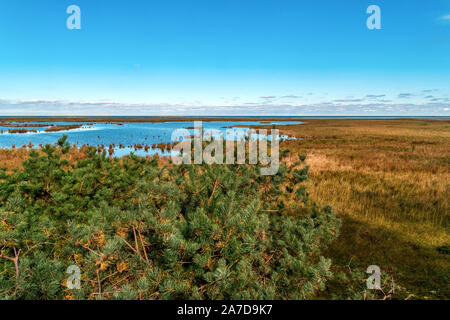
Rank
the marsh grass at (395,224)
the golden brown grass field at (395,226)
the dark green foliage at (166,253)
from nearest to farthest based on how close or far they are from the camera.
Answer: the dark green foliage at (166,253), the golden brown grass field at (395,226), the marsh grass at (395,224)

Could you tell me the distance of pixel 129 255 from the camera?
7.65 ft

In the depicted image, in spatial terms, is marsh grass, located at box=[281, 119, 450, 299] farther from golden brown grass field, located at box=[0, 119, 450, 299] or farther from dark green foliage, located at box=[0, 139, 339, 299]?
dark green foliage, located at box=[0, 139, 339, 299]

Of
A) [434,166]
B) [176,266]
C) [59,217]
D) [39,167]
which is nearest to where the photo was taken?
[176,266]

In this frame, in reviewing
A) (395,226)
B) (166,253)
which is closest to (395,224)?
(395,226)

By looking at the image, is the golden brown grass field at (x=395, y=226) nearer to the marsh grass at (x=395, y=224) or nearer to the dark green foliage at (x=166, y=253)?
the marsh grass at (x=395, y=224)

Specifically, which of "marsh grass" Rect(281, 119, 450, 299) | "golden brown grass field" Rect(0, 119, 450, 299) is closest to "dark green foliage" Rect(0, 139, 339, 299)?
"marsh grass" Rect(281, 119, 450, 299)

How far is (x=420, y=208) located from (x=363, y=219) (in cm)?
322

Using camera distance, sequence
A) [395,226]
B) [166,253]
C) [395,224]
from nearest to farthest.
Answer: [166,253]
[395,226]
[395,224]

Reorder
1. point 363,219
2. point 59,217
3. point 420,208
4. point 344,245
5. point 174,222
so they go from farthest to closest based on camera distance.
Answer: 1. point 420,208
2. point 363,219
3. point 344,245
4. point 59,217
5. point 174,222

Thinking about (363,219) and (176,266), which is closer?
(176,266)

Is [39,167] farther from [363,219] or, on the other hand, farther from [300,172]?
[363,219]

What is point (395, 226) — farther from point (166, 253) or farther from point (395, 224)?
point (166, 253)

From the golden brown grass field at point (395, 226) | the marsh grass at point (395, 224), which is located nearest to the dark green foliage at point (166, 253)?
the marsh grass at point (395, 224)

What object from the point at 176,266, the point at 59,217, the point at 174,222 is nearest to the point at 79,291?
the point at 176,266
